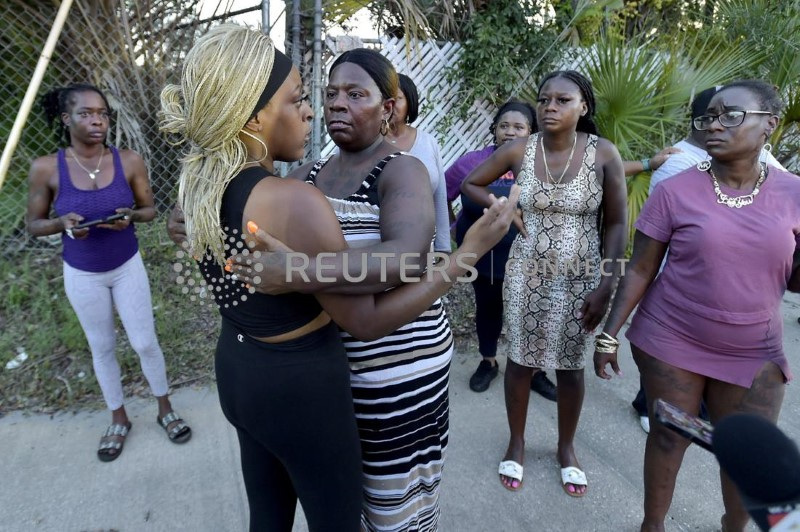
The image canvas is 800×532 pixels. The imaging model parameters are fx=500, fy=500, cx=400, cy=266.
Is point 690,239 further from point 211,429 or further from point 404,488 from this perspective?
point 211,429

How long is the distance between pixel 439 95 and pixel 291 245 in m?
5.04

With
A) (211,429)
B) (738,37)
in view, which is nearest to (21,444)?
(211,429)

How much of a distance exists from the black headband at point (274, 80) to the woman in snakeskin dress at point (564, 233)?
1.52 metres

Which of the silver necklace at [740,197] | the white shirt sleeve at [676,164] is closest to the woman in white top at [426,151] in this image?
the white shirt sleeve at [676,164]

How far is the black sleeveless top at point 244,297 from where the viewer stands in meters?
1.19

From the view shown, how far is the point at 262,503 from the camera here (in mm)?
1605

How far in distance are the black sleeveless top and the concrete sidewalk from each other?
1.57m

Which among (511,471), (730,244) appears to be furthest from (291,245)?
(511,471)

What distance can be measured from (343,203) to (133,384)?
281cm

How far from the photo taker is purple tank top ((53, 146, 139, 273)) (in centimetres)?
266

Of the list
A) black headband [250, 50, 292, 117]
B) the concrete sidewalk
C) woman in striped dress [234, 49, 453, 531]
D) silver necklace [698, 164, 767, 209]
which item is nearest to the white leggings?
the concrete sidewalk

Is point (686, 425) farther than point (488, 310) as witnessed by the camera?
No

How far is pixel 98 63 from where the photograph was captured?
4.34 metres

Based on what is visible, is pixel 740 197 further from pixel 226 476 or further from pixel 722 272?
pixel 226 476
